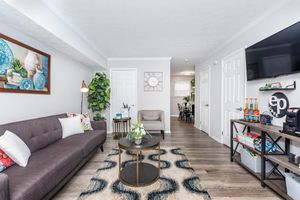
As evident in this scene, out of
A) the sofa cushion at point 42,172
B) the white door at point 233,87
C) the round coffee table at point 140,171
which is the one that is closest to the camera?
the sofa cushion at point 42,172

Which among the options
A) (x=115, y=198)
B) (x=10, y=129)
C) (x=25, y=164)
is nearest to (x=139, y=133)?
(x=115, y=198)

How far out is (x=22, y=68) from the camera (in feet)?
7.31

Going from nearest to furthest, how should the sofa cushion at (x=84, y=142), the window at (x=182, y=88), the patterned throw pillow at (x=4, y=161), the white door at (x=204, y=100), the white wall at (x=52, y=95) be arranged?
1. the patterned throw pillow at (x=4, y=161)
2. the white wall at (x=52, y=95)
3. the sofa cushion at (x=84, y=142)
4. the white door at (x=204, y=100)
5. the window at (x=182, y=88)

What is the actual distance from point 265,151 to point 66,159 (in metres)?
2.57

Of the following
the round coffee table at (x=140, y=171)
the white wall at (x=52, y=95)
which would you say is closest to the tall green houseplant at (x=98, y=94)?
the white wall at (x=52, y=95)

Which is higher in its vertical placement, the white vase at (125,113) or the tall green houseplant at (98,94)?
the tall green houseplant at (98,94)

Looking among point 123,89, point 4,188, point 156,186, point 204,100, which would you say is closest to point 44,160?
point 4,188

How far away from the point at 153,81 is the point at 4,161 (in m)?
3.91

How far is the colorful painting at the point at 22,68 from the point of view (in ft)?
6.37

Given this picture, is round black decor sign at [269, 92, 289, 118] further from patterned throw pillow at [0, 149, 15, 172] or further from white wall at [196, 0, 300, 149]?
patterned throw pillow at [0, 149, 15, 172]

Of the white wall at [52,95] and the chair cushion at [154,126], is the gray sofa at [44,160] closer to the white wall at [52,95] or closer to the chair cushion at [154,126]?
the white wall at [52,95]

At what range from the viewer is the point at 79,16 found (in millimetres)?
2301

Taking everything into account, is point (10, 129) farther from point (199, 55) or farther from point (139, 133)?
point (199, 55)

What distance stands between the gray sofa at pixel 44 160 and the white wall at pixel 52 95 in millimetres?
288
